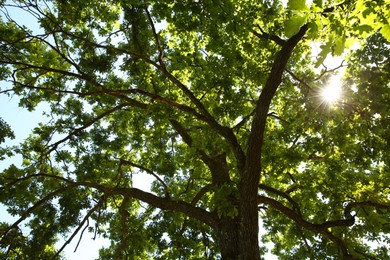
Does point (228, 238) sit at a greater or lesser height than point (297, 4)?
greater

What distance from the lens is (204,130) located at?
335 inches

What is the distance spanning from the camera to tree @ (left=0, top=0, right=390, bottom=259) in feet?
23.1

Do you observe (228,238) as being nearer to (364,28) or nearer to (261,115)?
(261,115)

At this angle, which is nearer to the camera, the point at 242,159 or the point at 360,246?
the point at 242,159

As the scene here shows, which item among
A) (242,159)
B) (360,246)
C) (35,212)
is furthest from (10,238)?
(360,246)

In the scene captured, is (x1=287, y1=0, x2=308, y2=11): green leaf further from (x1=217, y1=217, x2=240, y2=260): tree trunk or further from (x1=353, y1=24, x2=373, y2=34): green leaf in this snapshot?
(x1=217, y1=217, x2=240, y2=260): tree trunk

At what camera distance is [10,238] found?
24.9 ft

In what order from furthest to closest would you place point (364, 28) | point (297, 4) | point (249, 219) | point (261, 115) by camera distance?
1. point (261, 115)
2. point (249, 219)
3. point (364, 28)
4. point (297, 4)

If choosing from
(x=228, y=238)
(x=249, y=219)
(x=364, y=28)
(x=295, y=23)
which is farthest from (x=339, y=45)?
(x=228, y=238)

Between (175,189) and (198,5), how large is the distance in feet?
22.8

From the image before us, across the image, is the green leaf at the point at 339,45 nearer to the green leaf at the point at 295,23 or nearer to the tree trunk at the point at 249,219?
the green leaf at the point at 295,23

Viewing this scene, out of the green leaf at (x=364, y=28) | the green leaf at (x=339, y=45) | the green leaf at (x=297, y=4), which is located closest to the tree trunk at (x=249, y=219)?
the green leaf at (x=339, y=45)

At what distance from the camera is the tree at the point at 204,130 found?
23.1ft

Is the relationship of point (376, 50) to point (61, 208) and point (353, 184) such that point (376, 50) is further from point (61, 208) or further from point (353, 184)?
point (61, 208)
